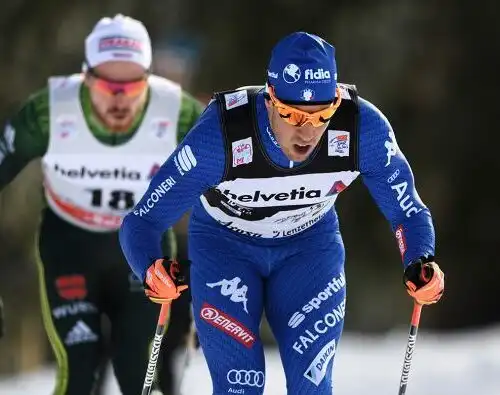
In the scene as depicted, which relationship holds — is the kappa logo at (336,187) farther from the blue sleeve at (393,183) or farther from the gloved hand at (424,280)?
the gloved hand at (424,280)

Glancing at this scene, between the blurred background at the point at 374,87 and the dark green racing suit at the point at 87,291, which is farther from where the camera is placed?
the blurred background at the point at 374,87

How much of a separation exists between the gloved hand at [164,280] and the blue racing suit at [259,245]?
0.07m

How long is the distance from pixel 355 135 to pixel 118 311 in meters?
1.52

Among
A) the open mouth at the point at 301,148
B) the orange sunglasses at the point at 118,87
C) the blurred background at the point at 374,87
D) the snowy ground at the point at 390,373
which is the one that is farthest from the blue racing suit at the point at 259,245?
the blurred background at the point at 374,87

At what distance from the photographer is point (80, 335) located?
221 inches

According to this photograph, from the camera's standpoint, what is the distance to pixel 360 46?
46.8ft

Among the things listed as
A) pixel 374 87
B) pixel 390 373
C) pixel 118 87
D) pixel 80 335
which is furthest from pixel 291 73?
pixel 374 87

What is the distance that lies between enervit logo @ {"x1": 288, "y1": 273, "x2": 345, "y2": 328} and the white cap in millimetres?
1576

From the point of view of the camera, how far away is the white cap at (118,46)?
6.06 metres

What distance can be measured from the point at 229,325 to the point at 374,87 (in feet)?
32.0

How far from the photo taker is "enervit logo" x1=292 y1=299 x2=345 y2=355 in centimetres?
486

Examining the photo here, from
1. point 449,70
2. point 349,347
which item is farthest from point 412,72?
point 349,347

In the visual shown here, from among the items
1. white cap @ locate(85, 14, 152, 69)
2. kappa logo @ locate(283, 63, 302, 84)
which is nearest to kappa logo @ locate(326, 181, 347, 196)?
kappa logo @ locate(283, 63, 302, 84)

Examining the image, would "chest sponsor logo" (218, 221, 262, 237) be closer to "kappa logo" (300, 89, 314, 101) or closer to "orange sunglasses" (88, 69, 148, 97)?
"kappa logo" (300, 89, 314, 101)
